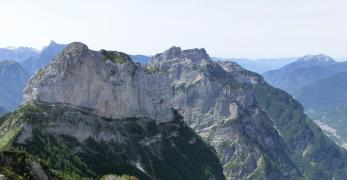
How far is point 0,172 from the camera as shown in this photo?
168 m

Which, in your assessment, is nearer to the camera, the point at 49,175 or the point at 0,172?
the point at 0,172

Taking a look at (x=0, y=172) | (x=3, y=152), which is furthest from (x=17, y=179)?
(x=3, y=152)

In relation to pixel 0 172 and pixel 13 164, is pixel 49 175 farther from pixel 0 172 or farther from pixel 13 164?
pixel 0 172

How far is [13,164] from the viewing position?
183 meters

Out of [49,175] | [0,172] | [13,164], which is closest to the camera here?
[0,172]

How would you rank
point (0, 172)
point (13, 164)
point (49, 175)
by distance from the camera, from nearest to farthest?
1. point (0, 172)
2. point (13, 164)
3. point (49, 175)

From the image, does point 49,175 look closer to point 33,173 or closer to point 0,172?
point 33,173

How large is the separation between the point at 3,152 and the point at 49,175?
1882cm

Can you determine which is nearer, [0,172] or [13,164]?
[0,172]

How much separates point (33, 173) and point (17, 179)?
1492 cm

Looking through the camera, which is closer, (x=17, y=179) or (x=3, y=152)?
(x=17, y=179)

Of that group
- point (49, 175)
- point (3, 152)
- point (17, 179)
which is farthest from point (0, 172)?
point (49, 175)

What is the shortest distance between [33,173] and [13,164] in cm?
666

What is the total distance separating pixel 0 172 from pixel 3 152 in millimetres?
17265
